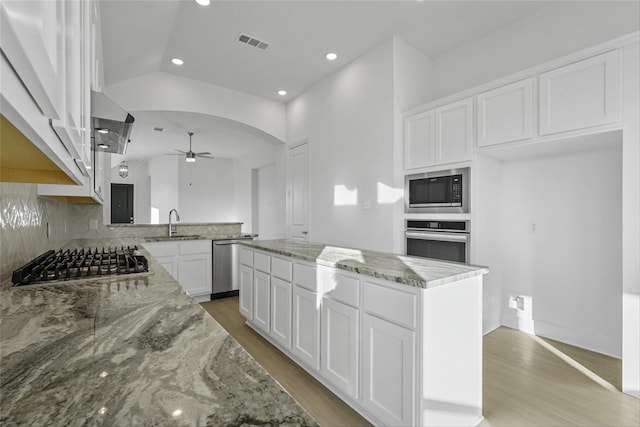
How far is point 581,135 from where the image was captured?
2.42m

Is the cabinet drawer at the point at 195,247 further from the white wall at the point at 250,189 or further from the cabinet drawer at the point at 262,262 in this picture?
the white wall at the point at 250,189

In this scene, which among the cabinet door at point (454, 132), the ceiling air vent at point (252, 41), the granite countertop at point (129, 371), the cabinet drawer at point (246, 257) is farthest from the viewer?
the ceiling air vent at point (252, 41)

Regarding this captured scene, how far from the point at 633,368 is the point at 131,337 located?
9.98 feet

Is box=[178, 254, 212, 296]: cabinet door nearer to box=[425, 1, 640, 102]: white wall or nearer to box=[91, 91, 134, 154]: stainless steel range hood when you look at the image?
box=[91, 91, 134, 154]: stainless steel range hood

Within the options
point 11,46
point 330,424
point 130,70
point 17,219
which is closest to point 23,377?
point 11,46

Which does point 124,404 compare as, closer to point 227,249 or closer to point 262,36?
point 262,36

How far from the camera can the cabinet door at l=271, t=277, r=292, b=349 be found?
101 inches

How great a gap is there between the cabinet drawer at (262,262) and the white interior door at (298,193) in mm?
1862

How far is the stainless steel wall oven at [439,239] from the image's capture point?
10.3 feet

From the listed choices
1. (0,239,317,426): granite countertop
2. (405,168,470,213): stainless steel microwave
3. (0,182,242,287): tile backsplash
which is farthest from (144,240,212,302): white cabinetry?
(0,239,317,426): granite countertop

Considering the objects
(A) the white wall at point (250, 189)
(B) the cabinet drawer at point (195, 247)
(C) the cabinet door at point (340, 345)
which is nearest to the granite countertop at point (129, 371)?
(C) the cabinet door at point (340, 345)

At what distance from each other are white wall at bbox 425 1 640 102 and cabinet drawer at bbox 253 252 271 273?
296 centimetres

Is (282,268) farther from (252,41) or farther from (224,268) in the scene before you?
(252,41)

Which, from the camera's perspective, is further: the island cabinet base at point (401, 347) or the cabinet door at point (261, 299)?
the cabinet door at point (261, 299)
